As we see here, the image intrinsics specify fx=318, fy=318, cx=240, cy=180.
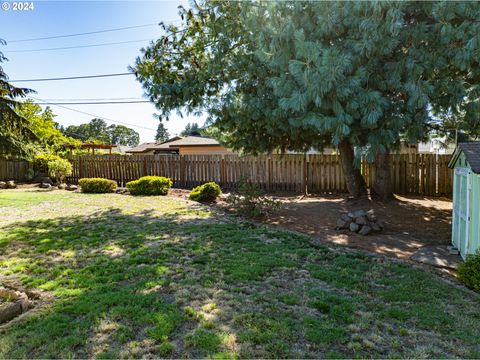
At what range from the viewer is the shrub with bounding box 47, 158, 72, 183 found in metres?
13.3

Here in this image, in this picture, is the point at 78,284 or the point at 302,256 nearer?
the point at 78,284

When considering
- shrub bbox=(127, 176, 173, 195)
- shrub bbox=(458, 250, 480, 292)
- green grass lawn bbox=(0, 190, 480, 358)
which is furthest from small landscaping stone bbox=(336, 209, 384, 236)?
shrub bbox=(127, 176, 173, 195)

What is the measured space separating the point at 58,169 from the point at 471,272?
47.1 ft

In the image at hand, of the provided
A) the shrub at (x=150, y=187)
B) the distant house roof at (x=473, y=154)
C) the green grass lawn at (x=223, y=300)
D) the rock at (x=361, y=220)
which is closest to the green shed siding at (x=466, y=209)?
the distant house roof at (x=473, y=154)

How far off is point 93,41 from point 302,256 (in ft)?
45.7

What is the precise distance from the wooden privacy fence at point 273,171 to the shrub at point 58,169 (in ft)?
4.66

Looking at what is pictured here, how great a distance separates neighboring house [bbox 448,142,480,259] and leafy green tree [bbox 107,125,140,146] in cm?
7243

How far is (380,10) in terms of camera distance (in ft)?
13.5

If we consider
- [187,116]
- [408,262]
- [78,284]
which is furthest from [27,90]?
[408,262]

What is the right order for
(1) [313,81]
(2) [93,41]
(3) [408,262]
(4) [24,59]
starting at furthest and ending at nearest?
1. (4) [24,59]
2. (2) [93,41]
3. (3) [408,262]
4. (1) [313,81]

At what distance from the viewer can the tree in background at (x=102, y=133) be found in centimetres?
5700

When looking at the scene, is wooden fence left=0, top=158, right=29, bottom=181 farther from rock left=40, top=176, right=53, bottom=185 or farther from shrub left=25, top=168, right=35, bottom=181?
rock left=40, top=176, right=53, bottom=185

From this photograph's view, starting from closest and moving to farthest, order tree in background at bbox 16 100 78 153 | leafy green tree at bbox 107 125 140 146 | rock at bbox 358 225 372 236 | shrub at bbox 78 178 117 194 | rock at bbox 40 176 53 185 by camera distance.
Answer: rock at bbox 358 225 372 236, shrub at bbox 78 178 117 194, rock at bbox 40 176 53 185, tree in background at bbox 16 100 78 153, leafy green tree at bbox 107 125 140 146

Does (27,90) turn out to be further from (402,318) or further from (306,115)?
(402,318)
